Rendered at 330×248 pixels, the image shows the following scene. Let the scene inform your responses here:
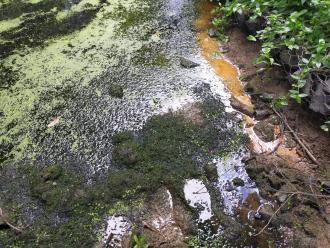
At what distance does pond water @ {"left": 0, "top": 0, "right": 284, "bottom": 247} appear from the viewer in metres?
2.56

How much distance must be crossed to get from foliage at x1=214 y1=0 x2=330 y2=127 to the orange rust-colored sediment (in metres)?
0.35

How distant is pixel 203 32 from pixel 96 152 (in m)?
1.82

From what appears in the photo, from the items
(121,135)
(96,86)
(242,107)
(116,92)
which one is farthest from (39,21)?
(242,107)

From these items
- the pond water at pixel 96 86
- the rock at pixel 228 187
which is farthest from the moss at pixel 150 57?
the rock at pixel 228 187

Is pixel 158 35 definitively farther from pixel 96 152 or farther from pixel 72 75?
pixel 96 152

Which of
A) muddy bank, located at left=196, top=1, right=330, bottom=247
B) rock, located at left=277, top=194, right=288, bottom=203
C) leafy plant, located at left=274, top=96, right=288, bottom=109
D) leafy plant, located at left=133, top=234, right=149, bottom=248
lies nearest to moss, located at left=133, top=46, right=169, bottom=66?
muddy bank, located at left=196, top=1, right=330, bottom=247

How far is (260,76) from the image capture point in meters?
3.13

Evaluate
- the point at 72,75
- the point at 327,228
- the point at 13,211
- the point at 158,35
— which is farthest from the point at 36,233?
the point at 158,35

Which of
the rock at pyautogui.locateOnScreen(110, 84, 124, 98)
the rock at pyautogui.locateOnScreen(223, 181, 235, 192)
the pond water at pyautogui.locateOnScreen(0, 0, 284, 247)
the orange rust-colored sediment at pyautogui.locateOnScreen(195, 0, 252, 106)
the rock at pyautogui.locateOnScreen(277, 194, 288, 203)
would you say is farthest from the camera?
the orange rust-colored sediment at pyautogui.locateOnScreen(195, 0, 252, 106)

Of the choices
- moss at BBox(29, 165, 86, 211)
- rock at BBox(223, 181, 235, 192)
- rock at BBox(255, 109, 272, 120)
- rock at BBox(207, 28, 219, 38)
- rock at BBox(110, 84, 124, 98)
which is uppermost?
rock at BBox(207, 28, 219, 38)

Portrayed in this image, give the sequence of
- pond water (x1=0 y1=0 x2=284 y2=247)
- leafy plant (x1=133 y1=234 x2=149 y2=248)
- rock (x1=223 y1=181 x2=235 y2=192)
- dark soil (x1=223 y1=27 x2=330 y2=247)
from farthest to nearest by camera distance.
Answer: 1. pond water (x1=0 y1=0 x2=284 y2=247)
2. rock (x1=223 y1=181 x2=235 y2=192)
3. dark soil (x1=223 y1=27 x2=330 y2=247)
4. leafy plant (x1=133 y1=234 x2=149 y2=248)

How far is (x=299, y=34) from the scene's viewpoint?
8.55 ft

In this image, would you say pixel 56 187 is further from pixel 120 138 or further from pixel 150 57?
pixel 150 57

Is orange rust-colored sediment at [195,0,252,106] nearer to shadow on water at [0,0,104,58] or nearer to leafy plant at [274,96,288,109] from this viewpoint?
leafy plant at [274,96,288,109]
